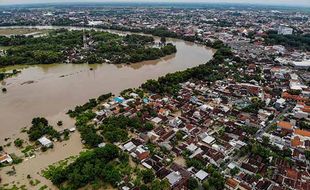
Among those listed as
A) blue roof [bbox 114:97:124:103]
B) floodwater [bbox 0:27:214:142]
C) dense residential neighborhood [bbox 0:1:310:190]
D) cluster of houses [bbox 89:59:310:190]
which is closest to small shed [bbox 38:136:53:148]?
dense residential neighborhood [bbox 0:1:310:190]

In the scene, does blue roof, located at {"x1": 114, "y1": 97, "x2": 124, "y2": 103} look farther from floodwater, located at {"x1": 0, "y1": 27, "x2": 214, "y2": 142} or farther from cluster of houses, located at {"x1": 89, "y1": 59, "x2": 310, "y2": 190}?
floodwater, located at {"x1": 0, "y1": 27, "x2": 214, "y2": 142}

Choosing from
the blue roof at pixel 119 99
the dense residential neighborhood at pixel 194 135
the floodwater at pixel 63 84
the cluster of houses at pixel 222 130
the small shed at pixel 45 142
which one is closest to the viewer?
the dense residential neighborhood at pixel 194 135

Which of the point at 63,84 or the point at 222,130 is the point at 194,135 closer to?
the point at 222,130

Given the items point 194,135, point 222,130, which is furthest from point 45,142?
point 222,130

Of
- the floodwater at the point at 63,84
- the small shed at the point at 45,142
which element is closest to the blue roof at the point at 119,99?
the floodwater at the point at 63,84

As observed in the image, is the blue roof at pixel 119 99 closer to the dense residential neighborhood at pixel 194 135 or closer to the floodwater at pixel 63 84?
the dense residential neighborhood at pixel 194 135

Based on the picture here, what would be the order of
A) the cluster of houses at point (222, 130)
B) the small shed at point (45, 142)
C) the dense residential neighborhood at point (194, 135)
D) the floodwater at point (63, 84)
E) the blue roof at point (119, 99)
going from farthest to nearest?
the blue roof at point (119, 99) → the floodwater at point (63, 84) → the small shed at point (45, 142) → the cluster of houses at point (222, 130) → the dense residential neighborhood at point (194, 135)

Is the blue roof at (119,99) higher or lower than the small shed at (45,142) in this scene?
higher

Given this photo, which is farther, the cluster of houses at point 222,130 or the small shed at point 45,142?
the small shed at point 45,142

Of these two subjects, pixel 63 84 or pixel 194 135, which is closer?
pixel 194 135

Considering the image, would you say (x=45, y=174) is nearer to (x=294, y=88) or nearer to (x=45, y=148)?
(x=45, y=148)
